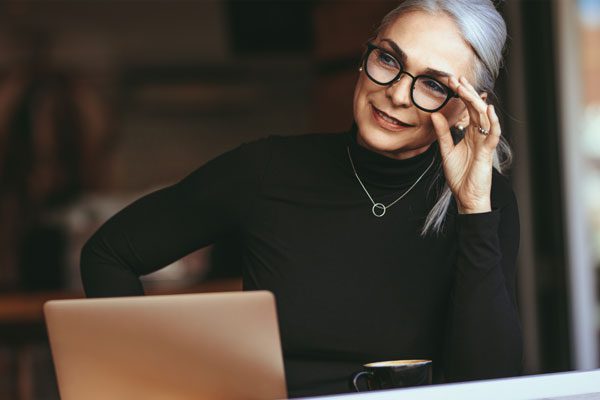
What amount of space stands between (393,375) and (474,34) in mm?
650

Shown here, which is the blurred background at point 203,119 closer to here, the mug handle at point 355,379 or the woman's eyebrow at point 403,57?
the woman's eyebrow at point 403,57

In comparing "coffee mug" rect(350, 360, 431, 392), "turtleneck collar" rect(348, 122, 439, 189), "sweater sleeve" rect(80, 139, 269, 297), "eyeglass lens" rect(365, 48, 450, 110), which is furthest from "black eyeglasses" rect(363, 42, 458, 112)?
"coffee mug" rect(350, 360, 431, 392)

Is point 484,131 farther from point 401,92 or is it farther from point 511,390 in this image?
point 511,390

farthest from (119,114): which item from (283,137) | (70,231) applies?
(283,137)

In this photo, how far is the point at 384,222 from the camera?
1.72 meters

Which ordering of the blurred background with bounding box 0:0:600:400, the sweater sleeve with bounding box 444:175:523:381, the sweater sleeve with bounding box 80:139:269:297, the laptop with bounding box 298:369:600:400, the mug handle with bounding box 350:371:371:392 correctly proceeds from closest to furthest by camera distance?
the laptop with bounding box 298:369:600:400
the mug handle with bounding box 350:371:371:392
the sweater sleeve with bounding box 444:175:523:381
the sweater sleeve with bounding box 80:139:269:297
the blurred background with bounding box 0:0:600:400

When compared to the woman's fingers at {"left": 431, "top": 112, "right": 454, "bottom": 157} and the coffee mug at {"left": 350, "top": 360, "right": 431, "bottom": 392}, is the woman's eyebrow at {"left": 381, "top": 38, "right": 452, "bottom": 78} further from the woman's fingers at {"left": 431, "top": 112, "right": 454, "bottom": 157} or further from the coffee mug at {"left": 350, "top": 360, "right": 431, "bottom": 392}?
the coffee mug at {"left": 350, "top": 360, "right": 431, "bottom": 392}

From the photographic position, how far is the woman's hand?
1575 mm

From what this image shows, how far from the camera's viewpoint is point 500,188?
5.67ft

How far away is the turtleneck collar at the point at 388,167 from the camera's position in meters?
1.72

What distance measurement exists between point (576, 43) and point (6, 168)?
4482mm

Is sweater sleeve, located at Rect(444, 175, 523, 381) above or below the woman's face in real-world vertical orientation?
below

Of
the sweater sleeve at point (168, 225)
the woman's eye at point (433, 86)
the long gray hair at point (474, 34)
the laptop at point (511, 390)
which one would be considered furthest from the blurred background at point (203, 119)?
the laptop at point (511, 390)

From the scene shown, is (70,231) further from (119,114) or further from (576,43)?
(119,114)
